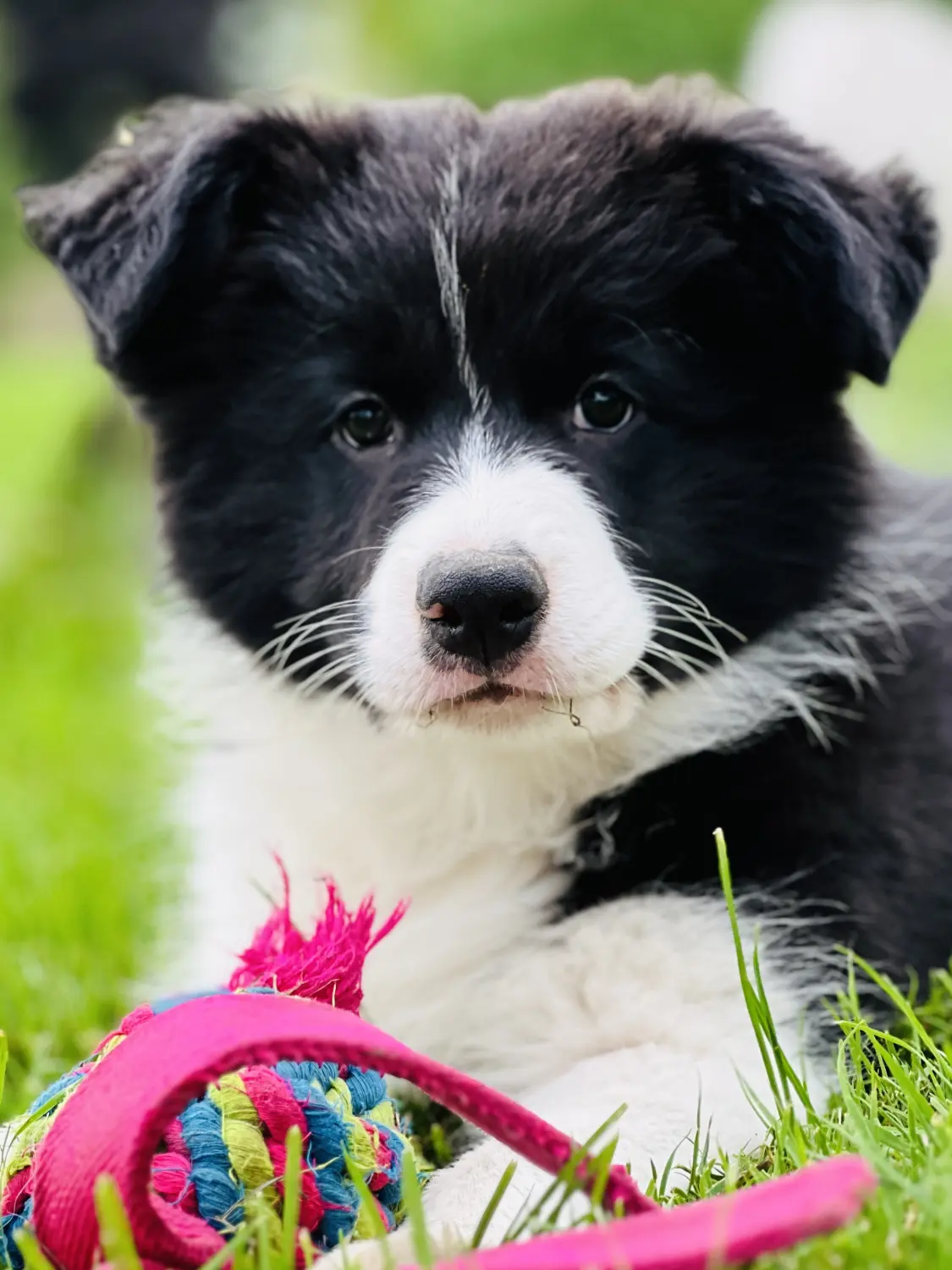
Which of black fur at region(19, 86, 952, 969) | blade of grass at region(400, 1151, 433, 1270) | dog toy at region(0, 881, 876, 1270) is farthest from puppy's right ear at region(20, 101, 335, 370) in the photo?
blade of grass at region(400, 1151, 433, 1270)

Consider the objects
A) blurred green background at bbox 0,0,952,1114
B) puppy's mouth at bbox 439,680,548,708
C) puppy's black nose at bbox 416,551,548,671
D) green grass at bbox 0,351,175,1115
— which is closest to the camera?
puppy's black nose at bbox 416,551,548,671

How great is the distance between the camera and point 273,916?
2070 millimetres

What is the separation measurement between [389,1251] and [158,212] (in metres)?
1.59

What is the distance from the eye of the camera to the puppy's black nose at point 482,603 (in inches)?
77.4

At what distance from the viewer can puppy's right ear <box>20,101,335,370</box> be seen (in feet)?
7.82

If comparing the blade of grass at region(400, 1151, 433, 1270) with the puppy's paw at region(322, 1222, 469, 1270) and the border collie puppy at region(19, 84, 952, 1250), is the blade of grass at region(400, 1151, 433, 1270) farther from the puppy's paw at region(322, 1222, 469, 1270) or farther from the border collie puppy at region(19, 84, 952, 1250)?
the border collie puppy at region(19, 84, 952, 1250)

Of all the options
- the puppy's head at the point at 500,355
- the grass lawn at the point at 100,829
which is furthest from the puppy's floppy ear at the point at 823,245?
the grass lawn at the point at 100,829

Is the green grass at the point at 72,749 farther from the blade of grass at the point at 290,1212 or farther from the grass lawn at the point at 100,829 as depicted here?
the blade of grass at the point at 290,1212

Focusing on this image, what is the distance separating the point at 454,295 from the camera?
2.27m

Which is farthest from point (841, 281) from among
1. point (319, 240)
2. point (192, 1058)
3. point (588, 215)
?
point (192, 1058)

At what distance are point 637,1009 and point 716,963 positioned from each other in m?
0.12

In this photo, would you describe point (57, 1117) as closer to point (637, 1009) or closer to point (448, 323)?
point (637, 1009)

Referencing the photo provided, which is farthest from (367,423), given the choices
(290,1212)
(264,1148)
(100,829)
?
(100,829)

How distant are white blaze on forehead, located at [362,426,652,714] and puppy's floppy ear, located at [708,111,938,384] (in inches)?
19.0
